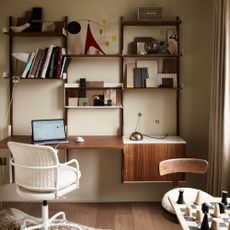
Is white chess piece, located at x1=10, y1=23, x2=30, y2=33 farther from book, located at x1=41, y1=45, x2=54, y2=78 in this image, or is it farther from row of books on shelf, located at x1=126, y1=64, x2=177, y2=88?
row of books on shelf, located at x1=126, y1=64, x2=177, y2=88

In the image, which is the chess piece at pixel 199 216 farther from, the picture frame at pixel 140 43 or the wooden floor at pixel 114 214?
the picture frame at pixel 140 43

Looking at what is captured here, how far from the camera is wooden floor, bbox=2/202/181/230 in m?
3.12

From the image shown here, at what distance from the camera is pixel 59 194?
2631 millimetres

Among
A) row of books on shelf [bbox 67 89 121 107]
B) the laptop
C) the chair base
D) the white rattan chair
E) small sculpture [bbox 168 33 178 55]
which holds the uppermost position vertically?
small sculpture [bbox 168 33 178 55]

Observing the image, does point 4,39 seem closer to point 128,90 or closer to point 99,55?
point 99,55

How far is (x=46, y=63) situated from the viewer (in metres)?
3.40

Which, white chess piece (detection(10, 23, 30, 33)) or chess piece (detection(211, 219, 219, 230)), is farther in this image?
white chess piece (detection(10, 23, 30, 33))

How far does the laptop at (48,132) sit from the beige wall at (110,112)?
311 mm

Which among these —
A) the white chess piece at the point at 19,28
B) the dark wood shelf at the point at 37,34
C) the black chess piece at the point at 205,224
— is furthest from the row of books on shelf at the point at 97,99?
the black chess piece at the point at 205,224

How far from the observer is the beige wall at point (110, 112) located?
3.62 meters

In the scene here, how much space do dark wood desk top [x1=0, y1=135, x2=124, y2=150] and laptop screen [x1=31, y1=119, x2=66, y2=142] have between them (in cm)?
13

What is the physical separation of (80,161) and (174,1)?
2.10 meters

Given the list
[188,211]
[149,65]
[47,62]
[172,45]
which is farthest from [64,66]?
[188,211]

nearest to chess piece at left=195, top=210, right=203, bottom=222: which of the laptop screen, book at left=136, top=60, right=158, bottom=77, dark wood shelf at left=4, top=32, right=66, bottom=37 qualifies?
the laptop screen
